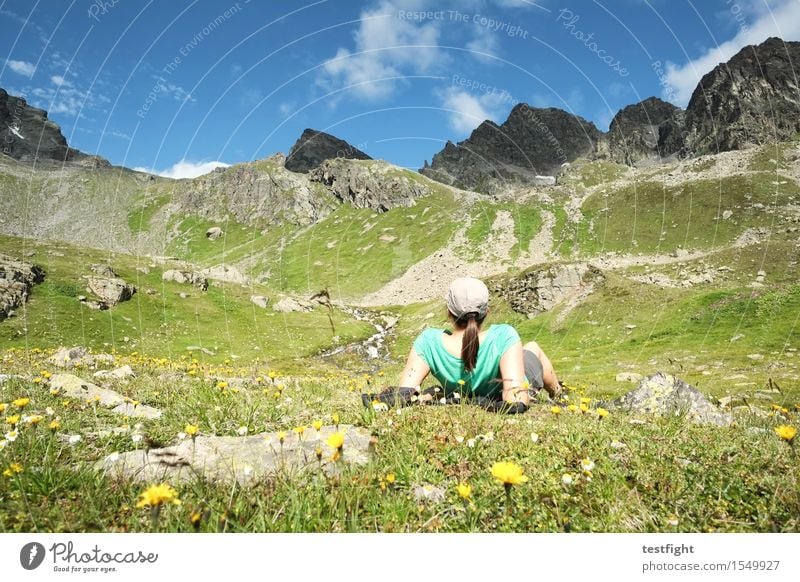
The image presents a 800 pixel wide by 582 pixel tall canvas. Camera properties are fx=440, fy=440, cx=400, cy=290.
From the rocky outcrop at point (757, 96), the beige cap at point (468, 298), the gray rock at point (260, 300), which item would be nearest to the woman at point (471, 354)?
the beige cap at point (468, 298)

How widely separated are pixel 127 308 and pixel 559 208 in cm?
11036

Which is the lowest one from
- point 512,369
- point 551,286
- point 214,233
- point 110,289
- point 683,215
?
point 512,369

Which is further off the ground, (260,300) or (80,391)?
(260,300)

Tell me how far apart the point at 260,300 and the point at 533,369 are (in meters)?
65.5

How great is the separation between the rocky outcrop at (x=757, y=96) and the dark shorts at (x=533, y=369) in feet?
701

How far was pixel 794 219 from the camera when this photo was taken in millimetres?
88688

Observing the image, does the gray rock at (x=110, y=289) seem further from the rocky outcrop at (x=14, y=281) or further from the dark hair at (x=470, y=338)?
the dark hair at (x=470, y=338)

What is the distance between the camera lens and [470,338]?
624 centimetres

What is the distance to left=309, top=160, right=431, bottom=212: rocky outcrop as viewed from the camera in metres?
171

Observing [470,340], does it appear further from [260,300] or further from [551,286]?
[260,300]

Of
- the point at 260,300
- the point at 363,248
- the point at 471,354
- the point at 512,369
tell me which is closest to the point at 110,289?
the point at 260,300
